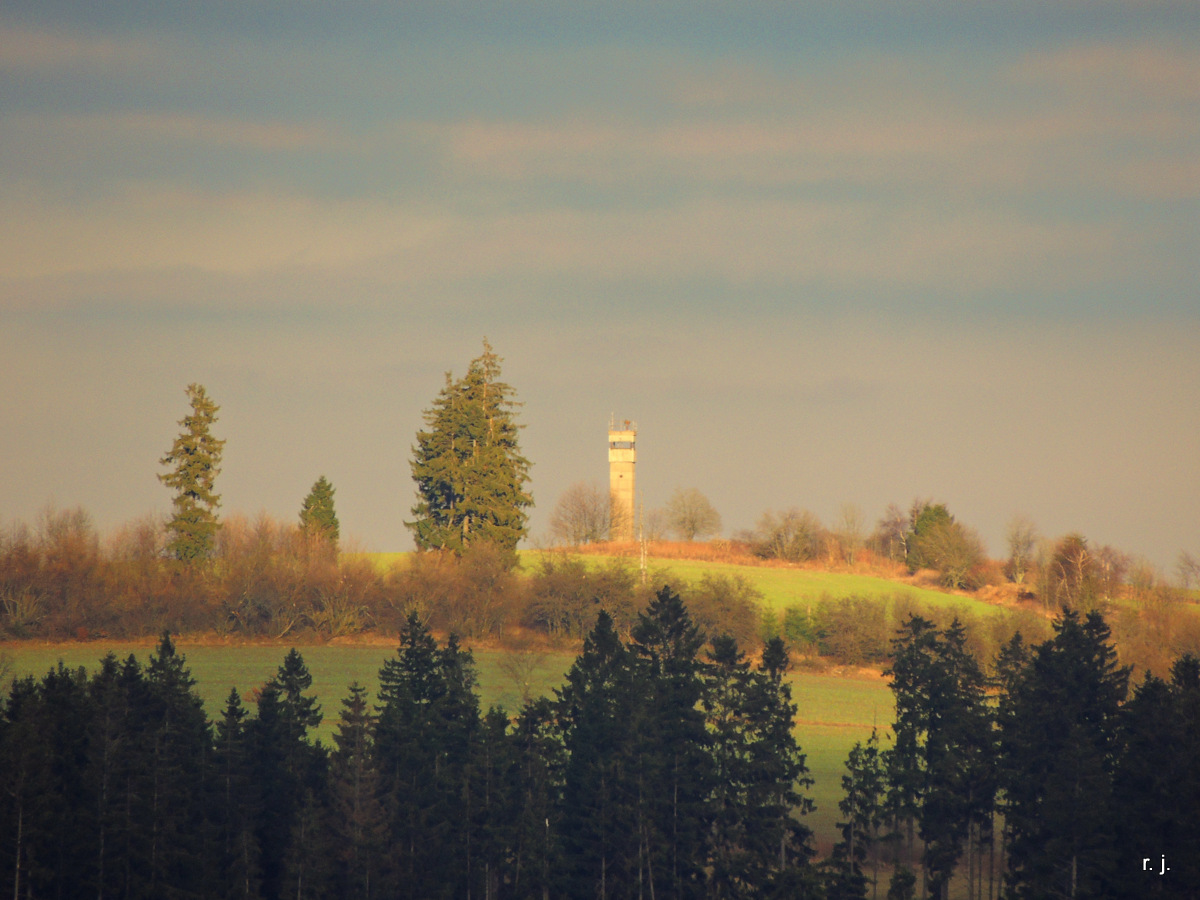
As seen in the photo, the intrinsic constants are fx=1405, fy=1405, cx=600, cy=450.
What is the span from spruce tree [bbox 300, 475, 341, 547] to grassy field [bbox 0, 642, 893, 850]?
19.8m

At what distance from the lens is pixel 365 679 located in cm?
7669

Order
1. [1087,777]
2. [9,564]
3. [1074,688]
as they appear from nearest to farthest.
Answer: [1087,777]
[1074,688]
[9,564]

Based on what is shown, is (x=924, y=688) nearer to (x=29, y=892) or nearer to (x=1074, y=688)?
(x=1074, y=688)

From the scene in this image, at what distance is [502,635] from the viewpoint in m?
89.1

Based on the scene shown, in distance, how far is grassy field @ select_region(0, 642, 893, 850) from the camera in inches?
2717

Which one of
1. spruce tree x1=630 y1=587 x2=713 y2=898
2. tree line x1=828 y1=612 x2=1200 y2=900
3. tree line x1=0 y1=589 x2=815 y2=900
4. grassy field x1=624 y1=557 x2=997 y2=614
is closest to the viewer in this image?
tree line x1=828 y1=612 x2=1200 y2=900

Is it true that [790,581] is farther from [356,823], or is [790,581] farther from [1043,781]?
[356,823]

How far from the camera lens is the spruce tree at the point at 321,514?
10494 centimetres

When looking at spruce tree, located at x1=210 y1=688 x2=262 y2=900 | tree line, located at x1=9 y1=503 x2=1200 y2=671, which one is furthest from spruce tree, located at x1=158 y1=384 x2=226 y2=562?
spruce tree, located at x1=210 y1=688 x2=262 y2=900

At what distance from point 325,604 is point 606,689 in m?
45.8

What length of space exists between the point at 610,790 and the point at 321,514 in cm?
6839

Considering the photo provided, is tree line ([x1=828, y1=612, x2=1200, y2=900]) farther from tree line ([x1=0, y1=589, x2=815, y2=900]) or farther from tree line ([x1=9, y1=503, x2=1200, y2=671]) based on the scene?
tree line ([x1=9, y1=503, x2=1200, y2=671])

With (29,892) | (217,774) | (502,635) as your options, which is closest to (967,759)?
(217,774)

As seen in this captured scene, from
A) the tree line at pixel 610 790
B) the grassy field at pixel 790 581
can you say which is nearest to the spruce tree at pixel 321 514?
the grassy field at pixel 790 581
